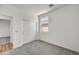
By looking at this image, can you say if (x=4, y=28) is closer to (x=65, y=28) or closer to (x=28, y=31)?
(x=28, y=31)

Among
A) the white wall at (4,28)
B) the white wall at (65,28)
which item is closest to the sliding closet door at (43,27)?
the white wall at (65,28)

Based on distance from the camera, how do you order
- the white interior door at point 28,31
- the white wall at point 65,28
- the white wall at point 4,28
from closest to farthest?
the white wall at point 4,28
the white interior door at point 28,31
the white wall at point 65,28

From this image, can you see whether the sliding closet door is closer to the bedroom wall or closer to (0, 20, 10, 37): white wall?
the bedroom wall

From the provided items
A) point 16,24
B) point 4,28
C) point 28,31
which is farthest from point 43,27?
point 4,28

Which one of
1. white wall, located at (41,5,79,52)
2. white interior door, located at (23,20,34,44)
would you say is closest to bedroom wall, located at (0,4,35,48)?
white interior door, located at (23,20,34,44)

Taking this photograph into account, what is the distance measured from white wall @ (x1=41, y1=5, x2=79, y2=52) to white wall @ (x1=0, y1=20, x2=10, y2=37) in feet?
3.96

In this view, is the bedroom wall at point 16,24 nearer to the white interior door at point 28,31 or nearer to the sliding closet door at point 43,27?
the white interior door at point 28,31

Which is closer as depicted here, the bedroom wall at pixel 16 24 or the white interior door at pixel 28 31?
the bedroom wall at pixel 16 24

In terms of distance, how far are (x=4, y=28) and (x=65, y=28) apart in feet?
6.19

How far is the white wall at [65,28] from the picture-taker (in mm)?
2248

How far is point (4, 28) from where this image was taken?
154cm

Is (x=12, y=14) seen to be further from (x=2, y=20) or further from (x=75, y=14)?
(x=75, y=14)

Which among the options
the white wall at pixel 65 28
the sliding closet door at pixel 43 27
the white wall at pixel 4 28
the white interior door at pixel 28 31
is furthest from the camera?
the white wall at pixel 65 28

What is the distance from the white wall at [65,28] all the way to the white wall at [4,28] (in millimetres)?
1209
